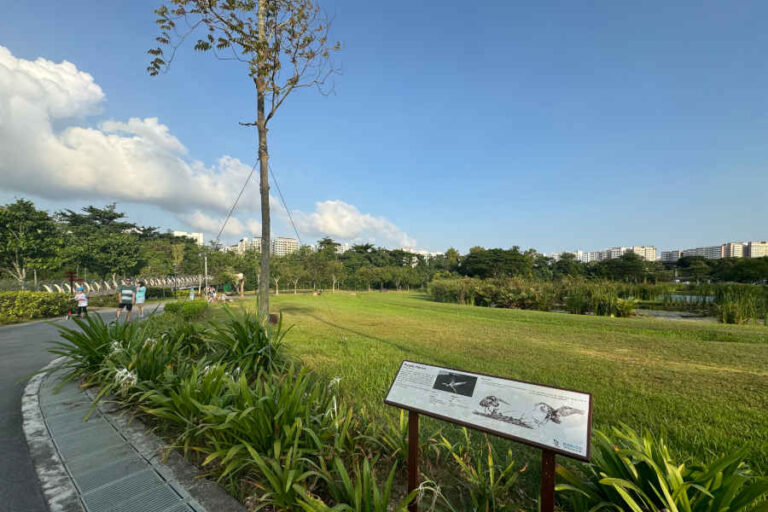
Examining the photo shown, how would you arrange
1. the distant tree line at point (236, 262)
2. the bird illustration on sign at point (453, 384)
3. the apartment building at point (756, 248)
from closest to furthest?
1. the bird illustration on sign at point (453, 384)
2. the distant tree line at point (236, 262)
3. the apartment building at point (756, 248)

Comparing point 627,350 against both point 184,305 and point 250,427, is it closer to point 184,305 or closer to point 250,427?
point 250,427

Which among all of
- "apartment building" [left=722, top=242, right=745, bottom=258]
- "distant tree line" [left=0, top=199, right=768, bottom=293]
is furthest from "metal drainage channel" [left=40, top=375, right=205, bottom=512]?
"apartment building" [left=722, top=242, right=745, bottom=258]

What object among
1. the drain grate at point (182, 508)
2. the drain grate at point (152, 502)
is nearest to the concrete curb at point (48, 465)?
the drain grate at point (152, 502)

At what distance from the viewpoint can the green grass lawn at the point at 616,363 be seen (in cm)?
319

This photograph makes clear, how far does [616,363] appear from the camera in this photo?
5.50 metres

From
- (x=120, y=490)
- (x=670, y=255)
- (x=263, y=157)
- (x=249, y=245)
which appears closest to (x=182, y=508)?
(x=120, y=490)

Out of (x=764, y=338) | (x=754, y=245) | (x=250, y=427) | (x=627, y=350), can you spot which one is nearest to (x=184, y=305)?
(x=250, y=427)

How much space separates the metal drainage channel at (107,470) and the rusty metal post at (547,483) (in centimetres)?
194

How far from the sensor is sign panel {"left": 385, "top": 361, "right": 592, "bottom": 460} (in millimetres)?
1442

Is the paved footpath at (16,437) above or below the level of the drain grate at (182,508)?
below

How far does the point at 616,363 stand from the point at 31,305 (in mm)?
18721

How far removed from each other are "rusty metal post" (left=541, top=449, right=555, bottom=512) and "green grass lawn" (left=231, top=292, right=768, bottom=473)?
4.26ft

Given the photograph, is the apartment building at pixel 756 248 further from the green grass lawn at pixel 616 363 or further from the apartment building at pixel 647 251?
the green grass lawn at pixel 616 363

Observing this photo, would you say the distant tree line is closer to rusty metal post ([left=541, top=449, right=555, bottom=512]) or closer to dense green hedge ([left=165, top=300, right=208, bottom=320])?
dense green hedge ([left=165, top=300, right=208, bottom=320])
